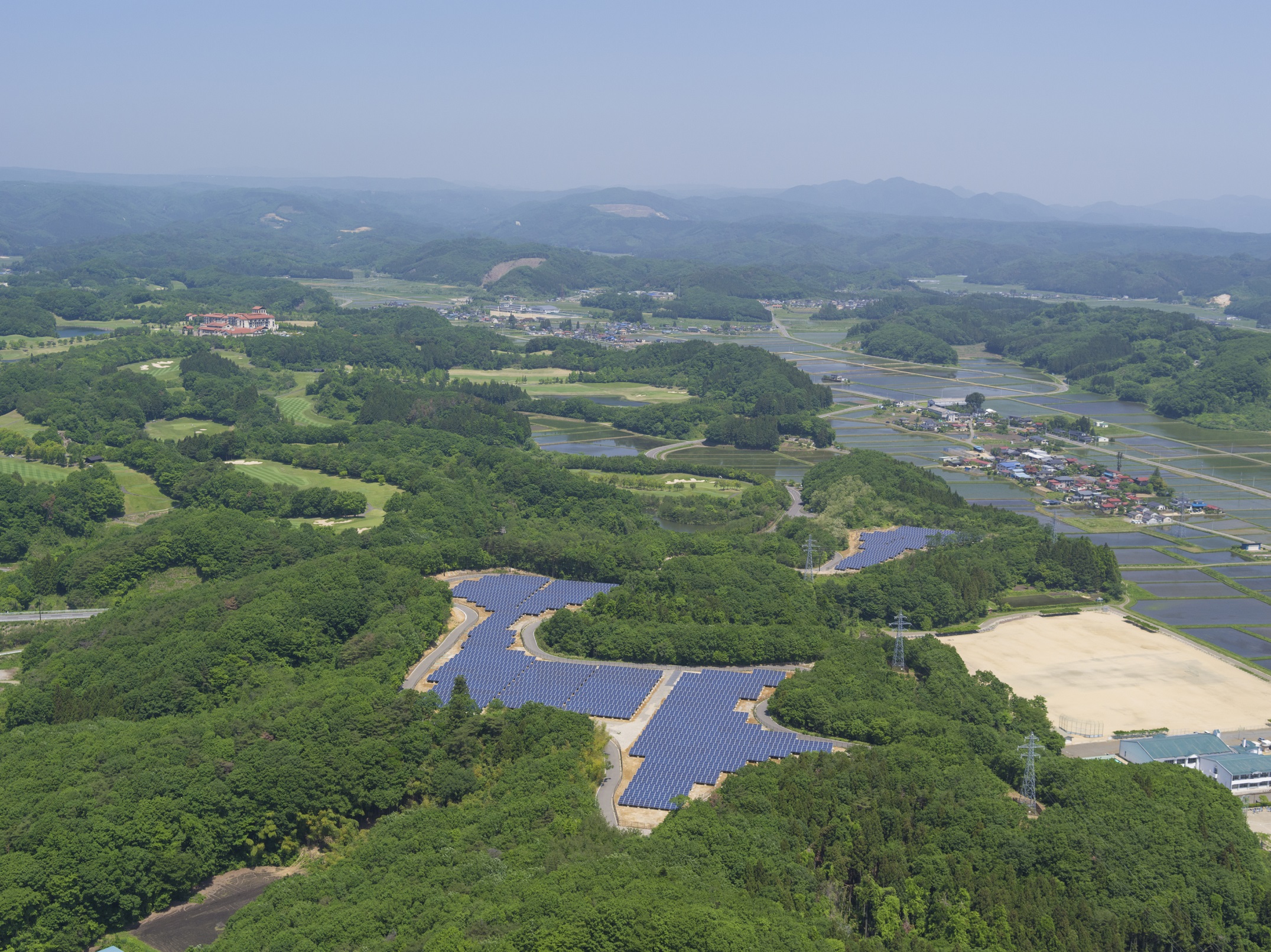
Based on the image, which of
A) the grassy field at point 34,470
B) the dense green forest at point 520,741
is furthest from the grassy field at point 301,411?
the grassy field at point 34,470

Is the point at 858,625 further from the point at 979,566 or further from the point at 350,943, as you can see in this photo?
the point at 350,943

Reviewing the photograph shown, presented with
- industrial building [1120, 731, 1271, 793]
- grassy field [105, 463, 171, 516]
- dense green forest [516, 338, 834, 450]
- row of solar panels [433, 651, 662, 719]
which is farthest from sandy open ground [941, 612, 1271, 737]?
grassy field [105, 463, 171, 516]

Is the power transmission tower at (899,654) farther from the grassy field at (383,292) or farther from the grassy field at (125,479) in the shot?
the grassy field at (383,292)

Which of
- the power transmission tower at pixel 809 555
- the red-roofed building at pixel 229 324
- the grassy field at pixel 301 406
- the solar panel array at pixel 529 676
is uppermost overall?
the solar panel array at pixel 529 676

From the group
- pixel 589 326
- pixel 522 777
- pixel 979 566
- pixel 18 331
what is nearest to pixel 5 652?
pixel 522 777

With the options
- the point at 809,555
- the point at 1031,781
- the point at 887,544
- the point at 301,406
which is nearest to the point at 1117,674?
the point at 809,555

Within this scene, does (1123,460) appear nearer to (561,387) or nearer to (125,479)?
(561,387)
